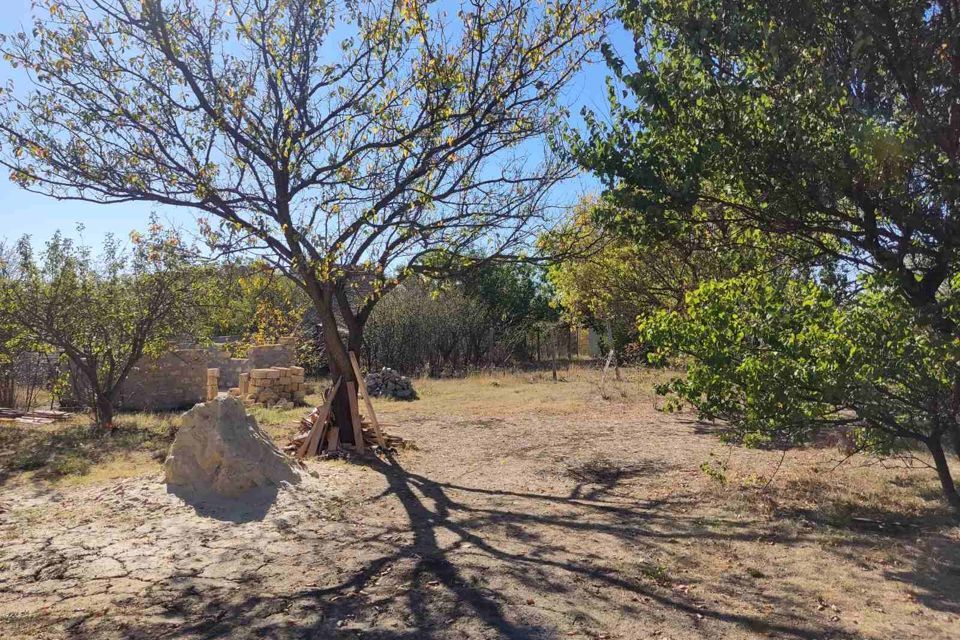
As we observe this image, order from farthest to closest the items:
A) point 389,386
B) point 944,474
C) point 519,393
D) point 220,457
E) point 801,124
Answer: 1. point 389,386
2. point 519,393
3. point 220,457
4. point 944,474
5. point 801,124

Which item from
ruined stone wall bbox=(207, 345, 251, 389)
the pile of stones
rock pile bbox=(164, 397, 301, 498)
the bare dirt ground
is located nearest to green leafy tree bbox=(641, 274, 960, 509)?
the bare dirt ground

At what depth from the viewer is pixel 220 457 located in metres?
6.89

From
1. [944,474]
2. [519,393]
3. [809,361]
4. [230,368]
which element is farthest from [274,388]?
[944,474]

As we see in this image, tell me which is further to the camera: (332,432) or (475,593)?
(332,432)

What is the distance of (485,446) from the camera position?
429 inches

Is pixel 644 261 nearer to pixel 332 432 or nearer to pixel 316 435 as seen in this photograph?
pixel 332 432

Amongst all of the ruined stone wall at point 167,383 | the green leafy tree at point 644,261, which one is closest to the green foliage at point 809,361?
the green leafy tree at point 644,261

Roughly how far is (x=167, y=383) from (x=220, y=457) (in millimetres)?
10482

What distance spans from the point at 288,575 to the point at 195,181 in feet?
16.4

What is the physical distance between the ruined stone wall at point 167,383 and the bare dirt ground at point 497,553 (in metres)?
6.97

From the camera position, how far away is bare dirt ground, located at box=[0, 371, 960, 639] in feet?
13.8

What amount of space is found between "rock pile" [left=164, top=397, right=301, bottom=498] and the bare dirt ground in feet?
0.78

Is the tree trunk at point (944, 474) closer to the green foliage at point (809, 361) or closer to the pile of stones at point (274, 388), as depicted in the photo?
the green foliage at point (809, 361)

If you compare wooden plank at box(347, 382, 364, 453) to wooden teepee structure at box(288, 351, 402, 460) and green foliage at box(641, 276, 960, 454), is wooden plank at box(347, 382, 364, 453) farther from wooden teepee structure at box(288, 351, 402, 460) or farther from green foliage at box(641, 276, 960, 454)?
green foliage at box(641, 276, 960, 454)
